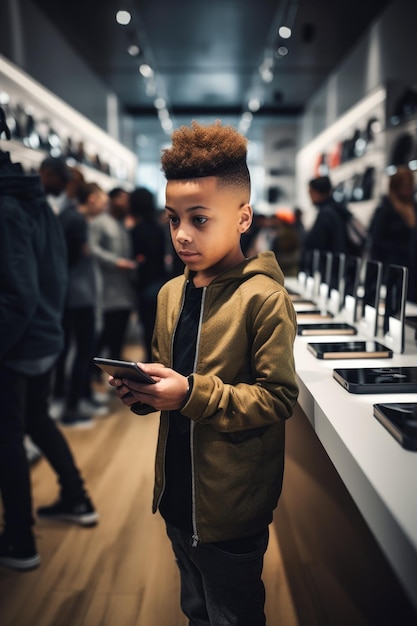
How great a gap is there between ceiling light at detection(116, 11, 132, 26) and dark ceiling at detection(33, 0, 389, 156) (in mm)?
66

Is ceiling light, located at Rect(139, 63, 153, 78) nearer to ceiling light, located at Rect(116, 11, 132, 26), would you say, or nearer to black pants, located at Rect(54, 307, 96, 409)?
ceiling light, located at Rect(116, 11, 132, 26)

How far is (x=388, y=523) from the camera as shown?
2.62 feet

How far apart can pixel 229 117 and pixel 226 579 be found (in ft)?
38.9

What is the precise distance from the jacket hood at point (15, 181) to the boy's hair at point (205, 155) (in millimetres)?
952

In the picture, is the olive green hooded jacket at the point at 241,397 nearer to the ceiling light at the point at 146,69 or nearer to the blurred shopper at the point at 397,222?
the blurred shopper at the point at 397,222

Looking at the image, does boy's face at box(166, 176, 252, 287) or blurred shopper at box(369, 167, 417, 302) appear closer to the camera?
boy's face at box(166, 176, 252, 287)

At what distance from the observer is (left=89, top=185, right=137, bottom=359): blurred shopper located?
3.97 m

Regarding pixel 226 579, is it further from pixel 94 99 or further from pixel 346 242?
pixel 94 99

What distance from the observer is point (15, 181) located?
187 cm

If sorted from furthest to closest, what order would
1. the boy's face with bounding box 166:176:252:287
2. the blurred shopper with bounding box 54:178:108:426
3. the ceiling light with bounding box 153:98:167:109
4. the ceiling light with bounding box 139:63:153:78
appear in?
1. the ceiling light with bounding box 153:98:167:109
2. the ceiling light with bounding box 139:63:153:78
3. the blurred shopper with bounding box 54:178:108:426
4. the boy's face with bounding box 166:176:252:287

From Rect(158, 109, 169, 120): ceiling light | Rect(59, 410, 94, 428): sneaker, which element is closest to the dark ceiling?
Rect(158, 109, 169, 120): ceiling light

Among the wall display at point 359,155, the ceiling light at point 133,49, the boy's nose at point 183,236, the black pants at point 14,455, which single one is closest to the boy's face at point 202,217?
the boy's nose at point 183,236

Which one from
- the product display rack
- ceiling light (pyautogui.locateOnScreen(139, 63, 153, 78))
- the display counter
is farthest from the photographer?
ceiling light (pyautogui.locateOnScreen(139, 63, 153, 78))

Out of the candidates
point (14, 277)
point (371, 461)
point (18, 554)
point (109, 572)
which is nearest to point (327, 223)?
point (14, 277)
